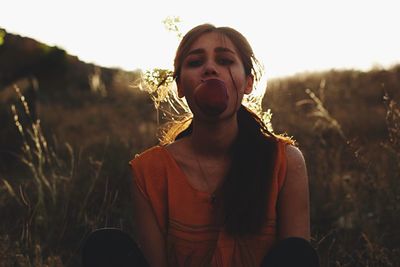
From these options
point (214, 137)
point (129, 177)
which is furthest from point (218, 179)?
point (129, 177)

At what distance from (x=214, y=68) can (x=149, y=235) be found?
765 mm

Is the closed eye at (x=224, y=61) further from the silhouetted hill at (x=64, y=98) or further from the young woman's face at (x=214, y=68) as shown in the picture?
the silhouetted hill at (x=64, y=98)

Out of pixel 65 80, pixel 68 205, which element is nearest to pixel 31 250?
pixel 68 205

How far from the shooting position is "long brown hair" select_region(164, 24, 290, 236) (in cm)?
219

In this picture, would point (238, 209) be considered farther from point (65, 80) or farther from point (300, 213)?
point (65, 80)

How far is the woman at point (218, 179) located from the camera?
2193 millimetres

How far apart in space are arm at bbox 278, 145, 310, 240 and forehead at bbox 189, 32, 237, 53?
54cm

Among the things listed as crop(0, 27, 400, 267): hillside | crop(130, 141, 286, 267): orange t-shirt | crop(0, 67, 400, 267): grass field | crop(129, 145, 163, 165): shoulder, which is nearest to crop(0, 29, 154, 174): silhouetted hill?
crop(0, 27, 400, 267): hillside

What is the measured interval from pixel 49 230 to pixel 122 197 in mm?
742

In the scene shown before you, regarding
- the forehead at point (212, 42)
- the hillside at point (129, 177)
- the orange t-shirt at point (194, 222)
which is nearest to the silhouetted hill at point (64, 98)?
the hillside at point (129, 177)

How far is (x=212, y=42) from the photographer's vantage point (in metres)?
2.32

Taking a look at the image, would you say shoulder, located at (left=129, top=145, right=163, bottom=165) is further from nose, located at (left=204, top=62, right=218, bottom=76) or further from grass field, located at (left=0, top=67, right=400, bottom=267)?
grass field, located at (left=0, top=67, right=400, bottom=267)

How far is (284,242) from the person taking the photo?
1790 mm

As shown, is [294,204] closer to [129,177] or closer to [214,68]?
[214,68]
